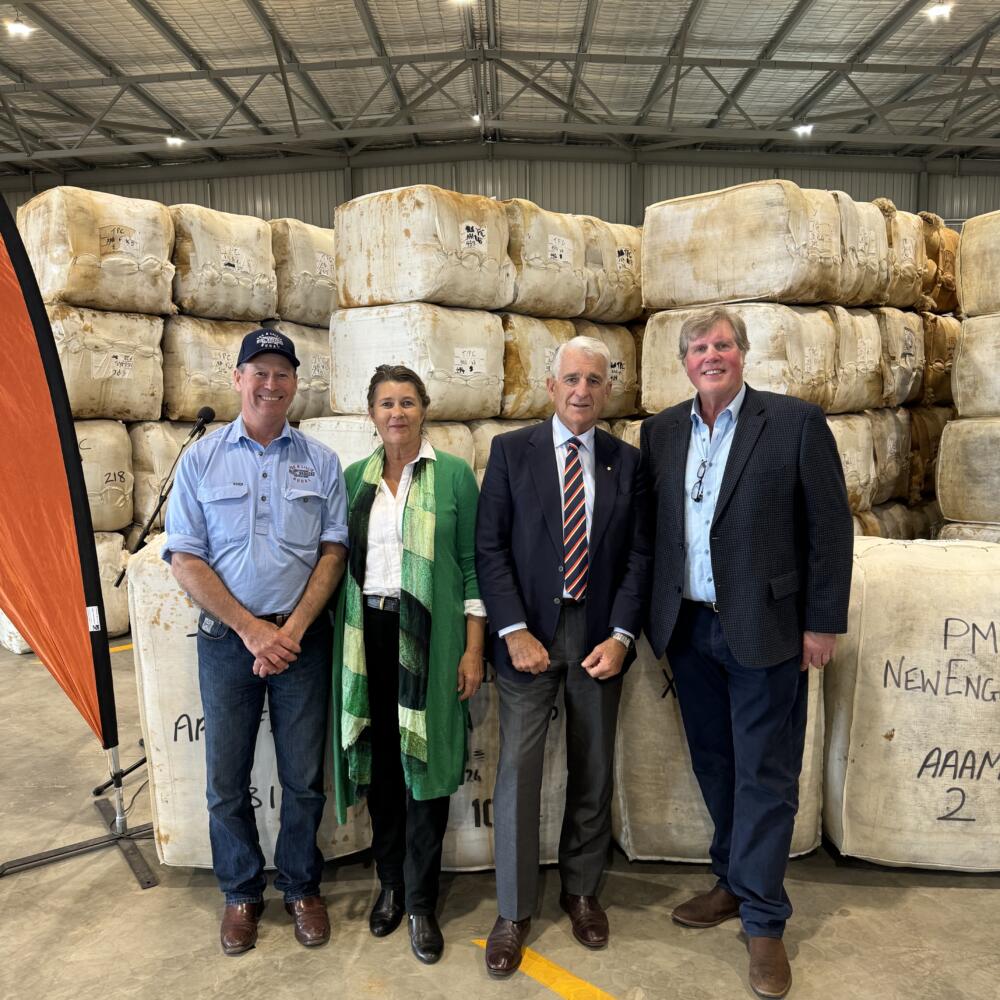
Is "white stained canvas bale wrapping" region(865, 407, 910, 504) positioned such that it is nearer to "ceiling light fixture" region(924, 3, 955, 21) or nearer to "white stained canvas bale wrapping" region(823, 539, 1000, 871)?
"white stained canvas bale wrapping" region(823, 539, 1000, 871)

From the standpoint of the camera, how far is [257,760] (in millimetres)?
2609

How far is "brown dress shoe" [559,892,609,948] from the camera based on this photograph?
2.31 m

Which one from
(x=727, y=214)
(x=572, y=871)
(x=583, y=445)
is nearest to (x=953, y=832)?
(x=572, y=871)

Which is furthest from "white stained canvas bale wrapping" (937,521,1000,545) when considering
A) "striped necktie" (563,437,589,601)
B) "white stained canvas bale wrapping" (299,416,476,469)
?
"striped necktie" (563,437,589,601)

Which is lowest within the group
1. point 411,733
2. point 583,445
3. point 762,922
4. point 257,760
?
point 762,922

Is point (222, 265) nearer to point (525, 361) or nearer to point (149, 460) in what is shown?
point (149, 460)

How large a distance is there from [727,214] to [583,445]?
1.80m

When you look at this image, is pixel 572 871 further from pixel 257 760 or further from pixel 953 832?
pixel 953 832

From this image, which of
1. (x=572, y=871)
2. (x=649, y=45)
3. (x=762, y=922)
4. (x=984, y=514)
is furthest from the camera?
(x=649, y=45)

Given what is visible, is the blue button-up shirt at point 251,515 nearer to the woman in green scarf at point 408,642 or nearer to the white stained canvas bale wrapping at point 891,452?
the woman in green scarf at point 408,642

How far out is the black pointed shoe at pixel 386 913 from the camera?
7.78 ft

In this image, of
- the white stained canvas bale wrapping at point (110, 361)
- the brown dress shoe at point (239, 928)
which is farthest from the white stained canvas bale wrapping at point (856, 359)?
the white stained canvas bale wrapping at point (110, 361)

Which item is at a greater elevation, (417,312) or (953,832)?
(417,312)

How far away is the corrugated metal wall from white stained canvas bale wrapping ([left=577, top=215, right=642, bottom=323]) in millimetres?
8306
